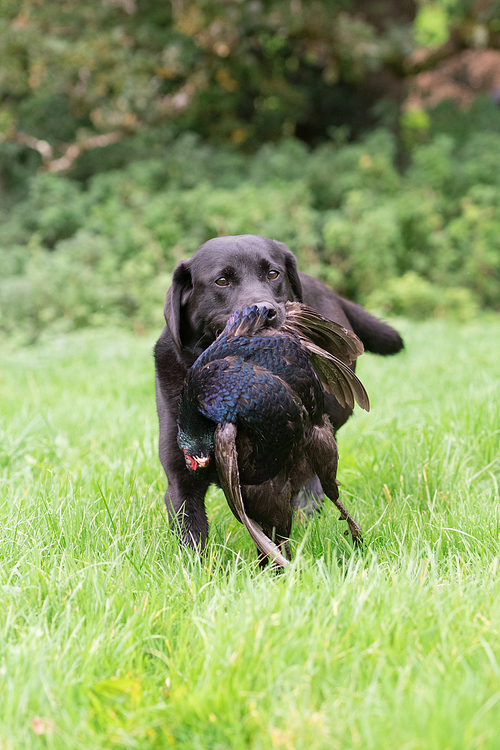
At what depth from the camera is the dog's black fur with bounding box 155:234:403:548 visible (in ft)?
7.19

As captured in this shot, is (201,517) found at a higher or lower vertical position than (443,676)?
lower

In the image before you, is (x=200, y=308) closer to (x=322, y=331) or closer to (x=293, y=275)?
(x=293, y=275)

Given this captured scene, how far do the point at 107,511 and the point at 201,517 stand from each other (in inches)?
12.4

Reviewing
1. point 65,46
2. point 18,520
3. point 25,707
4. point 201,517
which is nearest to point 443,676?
point 25,707

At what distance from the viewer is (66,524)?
2082 millimetres

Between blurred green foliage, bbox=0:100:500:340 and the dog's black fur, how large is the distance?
6032 millimetres

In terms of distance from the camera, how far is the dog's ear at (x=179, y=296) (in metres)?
2.44

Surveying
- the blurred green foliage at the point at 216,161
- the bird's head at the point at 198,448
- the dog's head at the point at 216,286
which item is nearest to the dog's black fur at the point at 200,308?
the dog's head at the point at 216,286

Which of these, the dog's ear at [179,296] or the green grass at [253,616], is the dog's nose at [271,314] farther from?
the green grass at [253,616]

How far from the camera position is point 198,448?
184 cm

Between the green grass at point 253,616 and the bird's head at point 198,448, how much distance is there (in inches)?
10.8

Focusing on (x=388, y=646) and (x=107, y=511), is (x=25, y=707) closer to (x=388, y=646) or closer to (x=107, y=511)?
(x=388, y=646)

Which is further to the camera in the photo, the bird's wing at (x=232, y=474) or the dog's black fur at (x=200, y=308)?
the dog's black fur at (x=200, y=308)

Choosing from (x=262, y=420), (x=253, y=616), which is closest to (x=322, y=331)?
(x=262, y=420)
